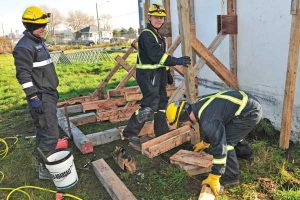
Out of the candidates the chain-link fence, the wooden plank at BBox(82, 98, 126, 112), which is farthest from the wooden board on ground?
the chain-link fence

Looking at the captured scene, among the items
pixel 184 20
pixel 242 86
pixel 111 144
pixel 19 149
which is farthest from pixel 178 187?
pixel 19 149

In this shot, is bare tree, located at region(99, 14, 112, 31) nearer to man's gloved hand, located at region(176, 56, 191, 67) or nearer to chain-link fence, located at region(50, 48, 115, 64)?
chain-link fence, located at region(50, 48, 115, 64)

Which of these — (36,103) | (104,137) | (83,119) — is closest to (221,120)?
(36,103)

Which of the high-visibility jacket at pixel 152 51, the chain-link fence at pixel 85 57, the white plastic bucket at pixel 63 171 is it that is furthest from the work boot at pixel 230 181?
the chain-link fence at pixel 85 57

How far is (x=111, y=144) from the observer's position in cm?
535

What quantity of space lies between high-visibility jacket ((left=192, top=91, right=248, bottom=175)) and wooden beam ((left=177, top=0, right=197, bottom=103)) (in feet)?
3.05

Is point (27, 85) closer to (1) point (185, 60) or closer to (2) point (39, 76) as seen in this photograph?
Answer: (2) point (39, 76)

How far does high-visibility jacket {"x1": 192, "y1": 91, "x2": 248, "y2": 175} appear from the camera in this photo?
11.2 ft

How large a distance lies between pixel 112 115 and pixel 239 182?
328 cm

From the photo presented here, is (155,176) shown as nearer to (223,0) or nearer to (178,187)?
(178,187)

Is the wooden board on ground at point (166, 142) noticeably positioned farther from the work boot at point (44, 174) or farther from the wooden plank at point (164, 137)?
the work boot at point (44, 174)

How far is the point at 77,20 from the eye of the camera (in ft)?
308

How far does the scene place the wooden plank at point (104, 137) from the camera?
207 inches

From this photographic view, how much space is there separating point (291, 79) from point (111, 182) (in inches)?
112
